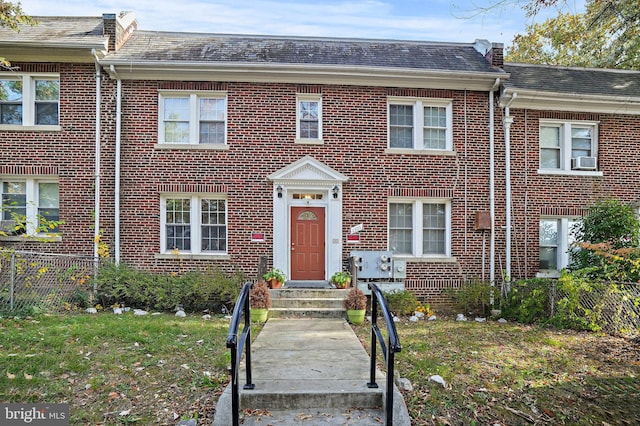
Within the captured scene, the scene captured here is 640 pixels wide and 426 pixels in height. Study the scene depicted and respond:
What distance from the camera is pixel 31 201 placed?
10.2 meters

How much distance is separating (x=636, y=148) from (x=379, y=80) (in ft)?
24.1

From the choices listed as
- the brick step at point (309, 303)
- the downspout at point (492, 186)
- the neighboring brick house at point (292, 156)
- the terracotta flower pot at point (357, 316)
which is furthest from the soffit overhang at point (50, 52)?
the downspout at point (492, 186)

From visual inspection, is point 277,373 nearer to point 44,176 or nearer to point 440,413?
point 440,413

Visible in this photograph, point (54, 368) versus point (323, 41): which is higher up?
point (323, 41)

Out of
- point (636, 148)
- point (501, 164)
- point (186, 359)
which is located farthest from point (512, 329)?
point (636, 148)

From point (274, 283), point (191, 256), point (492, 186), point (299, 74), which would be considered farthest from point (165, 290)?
point (492, 186)

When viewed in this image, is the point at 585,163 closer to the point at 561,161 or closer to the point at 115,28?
the point at 561,161

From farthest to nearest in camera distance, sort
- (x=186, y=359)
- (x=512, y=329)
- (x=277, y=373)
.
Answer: (x=512, y=329)
(x=186, y=359)
(x=277, y=373)

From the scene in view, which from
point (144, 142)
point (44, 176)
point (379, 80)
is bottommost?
point (44, 176)

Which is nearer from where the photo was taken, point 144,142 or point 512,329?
point 512,329

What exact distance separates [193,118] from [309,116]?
2.95 m

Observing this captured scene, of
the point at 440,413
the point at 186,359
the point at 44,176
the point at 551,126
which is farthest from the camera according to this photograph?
the point at 551,126

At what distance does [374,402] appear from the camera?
432 cm

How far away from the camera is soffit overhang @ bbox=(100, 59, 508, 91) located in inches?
396
